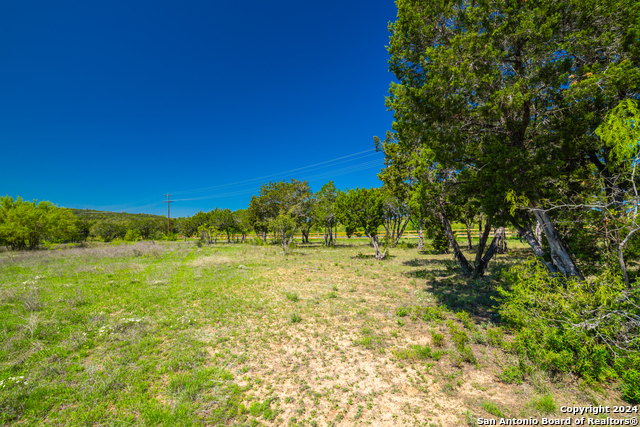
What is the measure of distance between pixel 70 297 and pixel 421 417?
45.6ft

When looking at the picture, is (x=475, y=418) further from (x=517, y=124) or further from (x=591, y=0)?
(x=591, y=0)

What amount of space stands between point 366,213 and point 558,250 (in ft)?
54.0

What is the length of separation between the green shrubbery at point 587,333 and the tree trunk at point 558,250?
108cm

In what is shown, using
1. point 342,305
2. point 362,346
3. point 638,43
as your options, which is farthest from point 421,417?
point 638,43

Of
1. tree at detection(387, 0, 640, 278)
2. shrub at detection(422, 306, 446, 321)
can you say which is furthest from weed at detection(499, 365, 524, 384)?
tree at detection(387, 0, 640, 278)

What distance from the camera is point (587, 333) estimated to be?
189 inches

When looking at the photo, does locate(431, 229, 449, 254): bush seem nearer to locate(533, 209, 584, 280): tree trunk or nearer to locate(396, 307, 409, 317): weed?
locate(396, 307, 409, 317): weed

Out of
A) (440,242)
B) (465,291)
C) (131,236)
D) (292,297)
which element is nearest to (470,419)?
(292,297)

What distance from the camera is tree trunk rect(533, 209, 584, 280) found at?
638 cm

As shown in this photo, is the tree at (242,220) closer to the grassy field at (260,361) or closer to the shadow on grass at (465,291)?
the grassy field at (260,361)

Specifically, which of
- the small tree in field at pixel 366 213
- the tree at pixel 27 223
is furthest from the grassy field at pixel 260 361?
the tree at pixel 27 223

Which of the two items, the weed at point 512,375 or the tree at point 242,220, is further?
the tree at point 242,220

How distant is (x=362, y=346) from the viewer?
6.49 metres

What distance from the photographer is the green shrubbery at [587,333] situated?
4145 mm
